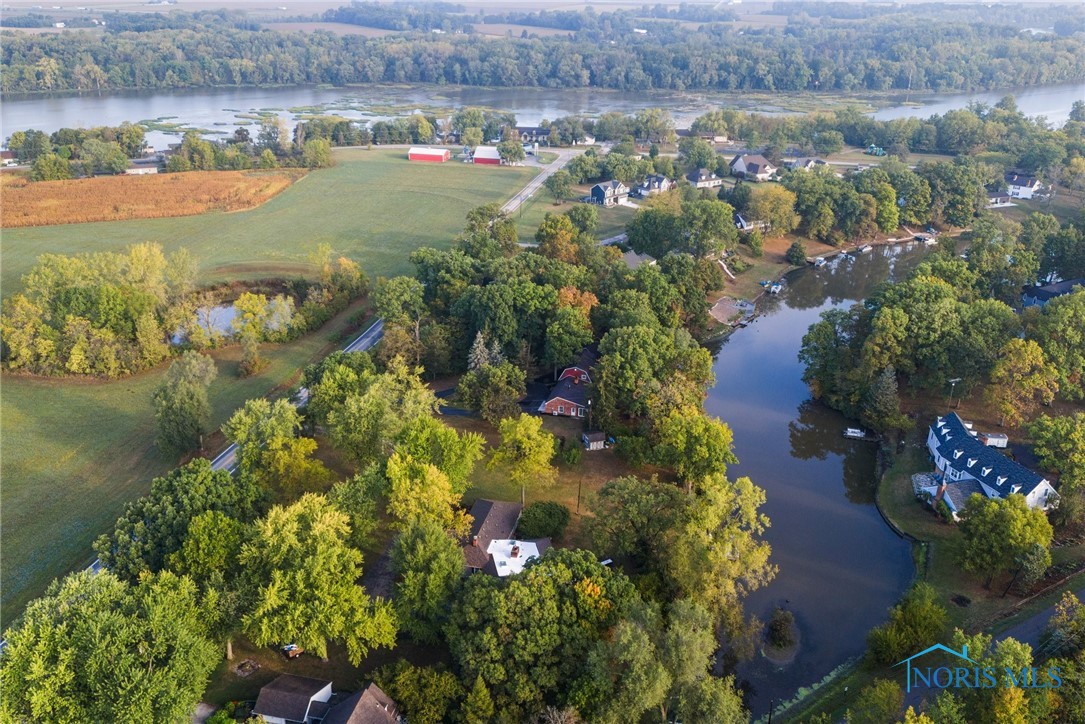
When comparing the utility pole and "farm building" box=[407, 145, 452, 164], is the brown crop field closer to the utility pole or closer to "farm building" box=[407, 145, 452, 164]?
"farm building" box=[407, 145, 452, 164]

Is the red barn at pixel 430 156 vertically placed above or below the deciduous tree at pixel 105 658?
below

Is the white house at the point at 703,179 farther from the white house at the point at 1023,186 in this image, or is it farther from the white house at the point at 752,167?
the white house at the point at 1023,186

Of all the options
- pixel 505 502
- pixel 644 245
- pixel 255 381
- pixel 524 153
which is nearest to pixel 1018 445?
pixel 505 502

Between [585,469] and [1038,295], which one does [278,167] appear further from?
[1038,295]

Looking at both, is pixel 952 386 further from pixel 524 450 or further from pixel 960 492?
pixel 524 450

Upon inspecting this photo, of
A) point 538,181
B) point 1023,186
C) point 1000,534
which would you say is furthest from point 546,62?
point 1000,534

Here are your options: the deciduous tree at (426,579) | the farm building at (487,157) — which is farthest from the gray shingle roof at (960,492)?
the farm building at (487,157)

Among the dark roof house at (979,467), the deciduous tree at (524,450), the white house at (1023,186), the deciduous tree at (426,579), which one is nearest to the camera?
the deciduous tree at (426,579)
